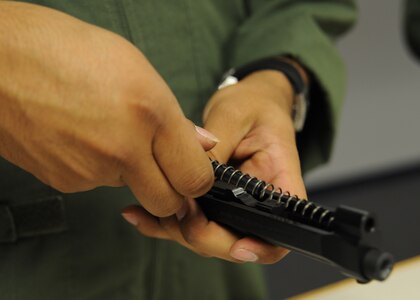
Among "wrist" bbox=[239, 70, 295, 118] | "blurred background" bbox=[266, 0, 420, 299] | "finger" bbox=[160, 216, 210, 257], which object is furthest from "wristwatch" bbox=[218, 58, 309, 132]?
"blurred background" bbox=[266, 0, 420, 299]

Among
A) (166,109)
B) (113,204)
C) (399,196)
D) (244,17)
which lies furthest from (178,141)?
(399,196)

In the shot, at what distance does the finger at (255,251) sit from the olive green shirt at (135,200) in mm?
144

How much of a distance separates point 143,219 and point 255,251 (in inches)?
3.6

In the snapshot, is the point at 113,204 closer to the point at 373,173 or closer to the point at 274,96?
the point at 274,96

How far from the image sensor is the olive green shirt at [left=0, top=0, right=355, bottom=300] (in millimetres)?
444

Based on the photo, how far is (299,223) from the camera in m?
0.31

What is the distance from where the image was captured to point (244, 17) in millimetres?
602

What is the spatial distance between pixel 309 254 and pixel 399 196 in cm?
167

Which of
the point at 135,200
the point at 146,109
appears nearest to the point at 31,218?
the point at 135,200

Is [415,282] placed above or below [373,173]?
above

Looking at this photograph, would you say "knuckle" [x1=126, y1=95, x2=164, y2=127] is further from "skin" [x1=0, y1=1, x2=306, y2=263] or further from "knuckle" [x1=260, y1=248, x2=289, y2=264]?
"knuckle" [x1=260, y1=248, x2=289, y2=264]

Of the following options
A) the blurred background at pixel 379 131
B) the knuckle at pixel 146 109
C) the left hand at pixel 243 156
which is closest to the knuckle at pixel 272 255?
the left hand at pixel 243 156

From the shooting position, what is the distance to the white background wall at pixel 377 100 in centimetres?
178

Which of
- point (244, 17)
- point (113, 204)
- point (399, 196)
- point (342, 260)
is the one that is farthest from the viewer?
point (399, 196)
